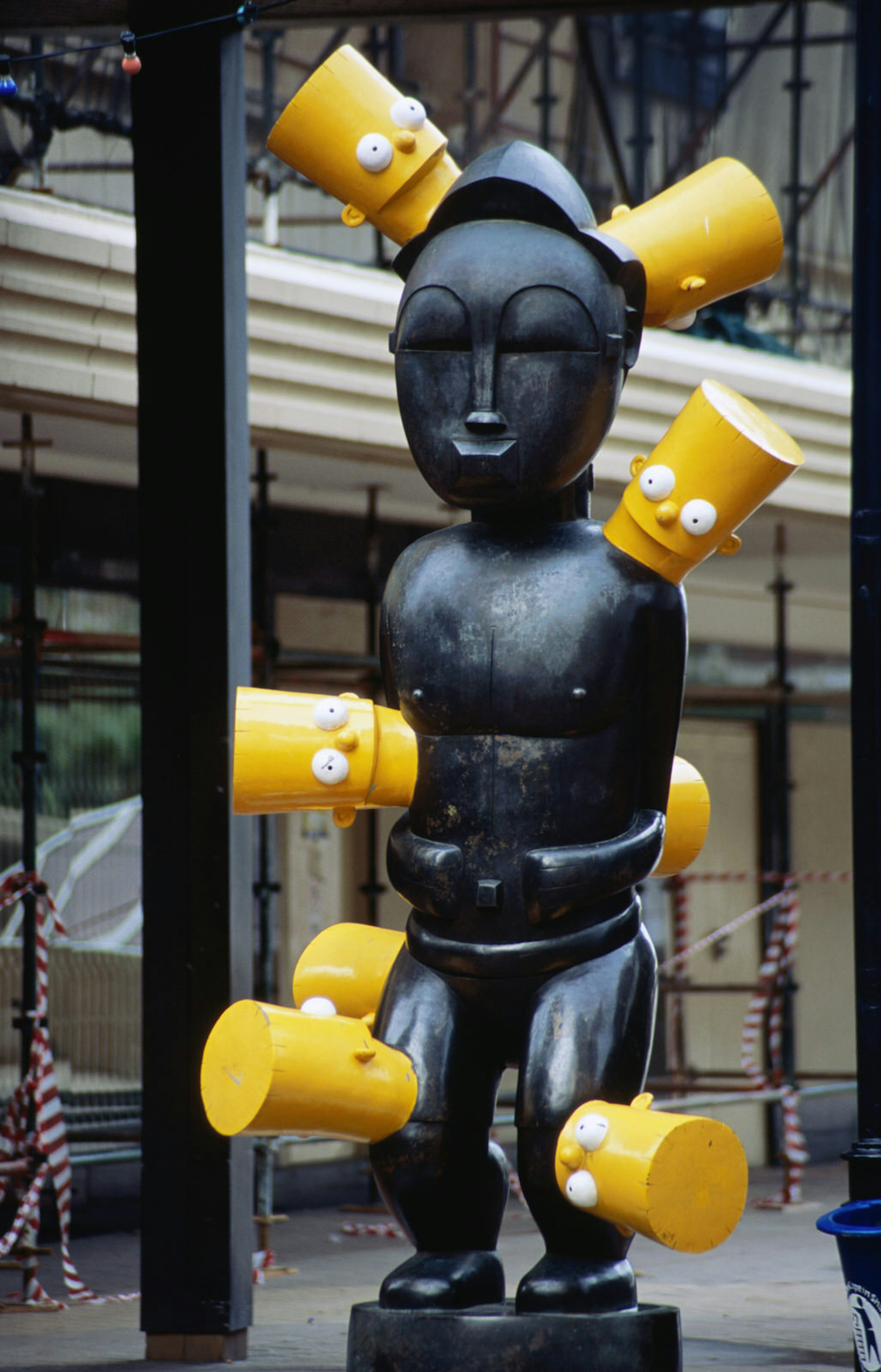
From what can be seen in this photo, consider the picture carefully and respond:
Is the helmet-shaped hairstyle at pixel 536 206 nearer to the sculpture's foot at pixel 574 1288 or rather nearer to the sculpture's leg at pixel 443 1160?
the sculpture's leg at pixel 443 1160

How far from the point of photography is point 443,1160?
12.6ft

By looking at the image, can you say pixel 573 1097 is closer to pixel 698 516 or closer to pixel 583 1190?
pixel 583 1190

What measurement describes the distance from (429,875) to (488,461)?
2.80ft

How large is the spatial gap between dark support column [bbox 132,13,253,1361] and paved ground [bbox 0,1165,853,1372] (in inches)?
14.6

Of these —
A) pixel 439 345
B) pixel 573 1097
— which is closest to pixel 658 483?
pixel 439 345

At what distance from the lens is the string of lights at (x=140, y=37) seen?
16.9 ft

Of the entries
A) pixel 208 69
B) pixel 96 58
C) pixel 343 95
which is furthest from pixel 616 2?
pixel 96 58

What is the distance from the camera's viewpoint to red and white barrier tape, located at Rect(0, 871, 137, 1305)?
687cm

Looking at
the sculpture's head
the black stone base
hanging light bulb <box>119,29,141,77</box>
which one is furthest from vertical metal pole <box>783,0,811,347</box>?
the black stone base

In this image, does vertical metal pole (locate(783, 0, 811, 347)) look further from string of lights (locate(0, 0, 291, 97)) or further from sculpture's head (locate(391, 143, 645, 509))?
sculpture's head (locate(391, 143, 645, 509))

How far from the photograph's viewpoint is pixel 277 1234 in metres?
8.60

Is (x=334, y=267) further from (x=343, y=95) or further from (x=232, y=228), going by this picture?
(x=343, y=95)

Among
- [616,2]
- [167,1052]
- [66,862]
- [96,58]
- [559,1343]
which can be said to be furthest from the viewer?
[66,862]

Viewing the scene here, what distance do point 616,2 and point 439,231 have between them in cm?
228
